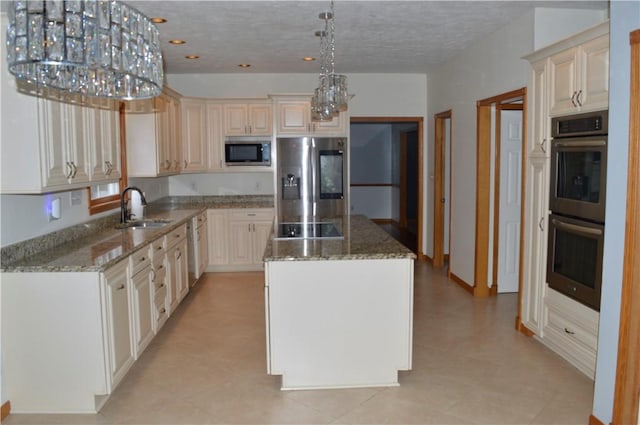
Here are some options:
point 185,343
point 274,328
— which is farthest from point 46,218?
point 274,328

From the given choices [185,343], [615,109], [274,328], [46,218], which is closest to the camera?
[615,109]

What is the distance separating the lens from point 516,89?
4344 millimetres

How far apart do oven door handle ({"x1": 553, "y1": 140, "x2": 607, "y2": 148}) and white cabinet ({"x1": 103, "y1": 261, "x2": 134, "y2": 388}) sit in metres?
3.04

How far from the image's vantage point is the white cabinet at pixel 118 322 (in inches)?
116

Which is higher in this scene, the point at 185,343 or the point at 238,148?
the point at 238,148

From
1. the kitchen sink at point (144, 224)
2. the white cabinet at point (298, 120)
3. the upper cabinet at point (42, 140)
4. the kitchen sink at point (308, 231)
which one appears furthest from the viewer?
the white cabinet at point (298, 120)

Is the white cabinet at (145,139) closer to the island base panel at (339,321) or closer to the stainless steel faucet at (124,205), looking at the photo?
the stainless steel faucet at (124,205)

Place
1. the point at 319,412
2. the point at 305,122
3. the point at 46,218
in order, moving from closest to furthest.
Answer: the point at 319,412
the point at 46,218
the point at 305,122

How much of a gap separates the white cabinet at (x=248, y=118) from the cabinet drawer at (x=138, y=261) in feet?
10.1

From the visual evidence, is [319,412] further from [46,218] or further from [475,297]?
[475,297]

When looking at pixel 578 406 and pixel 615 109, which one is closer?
pixel 615 109

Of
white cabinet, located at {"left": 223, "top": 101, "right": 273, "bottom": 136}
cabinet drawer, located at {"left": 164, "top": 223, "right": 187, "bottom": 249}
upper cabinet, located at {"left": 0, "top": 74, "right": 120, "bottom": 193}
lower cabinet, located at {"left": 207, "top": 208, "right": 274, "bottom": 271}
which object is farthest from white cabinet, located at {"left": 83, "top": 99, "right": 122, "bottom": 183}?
white cabinet, located at {"left": 223, "top": 101, "right": 273, "bottom": 136}

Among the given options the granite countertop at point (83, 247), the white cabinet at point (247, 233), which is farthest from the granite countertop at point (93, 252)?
the white cabinet at point (247, 233)

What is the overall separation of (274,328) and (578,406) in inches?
73.4
